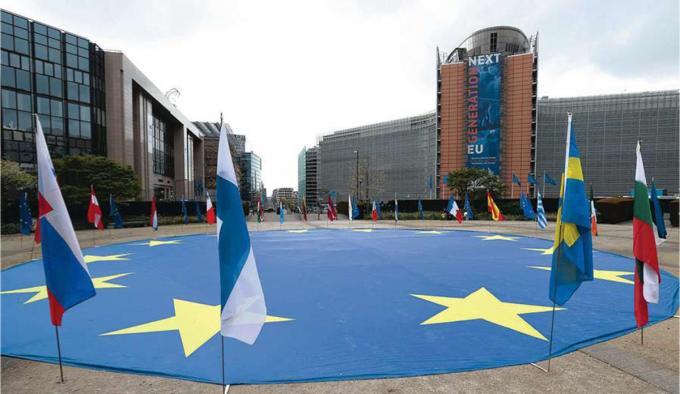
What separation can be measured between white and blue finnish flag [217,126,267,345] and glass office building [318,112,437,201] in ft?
257

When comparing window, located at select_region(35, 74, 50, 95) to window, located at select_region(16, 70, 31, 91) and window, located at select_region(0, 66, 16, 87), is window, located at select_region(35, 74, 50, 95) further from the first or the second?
window, located at select_region(0, 66, 16, 87)

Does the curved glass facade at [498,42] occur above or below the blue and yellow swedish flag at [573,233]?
above

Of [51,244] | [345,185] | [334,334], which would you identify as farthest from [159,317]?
[345,185]

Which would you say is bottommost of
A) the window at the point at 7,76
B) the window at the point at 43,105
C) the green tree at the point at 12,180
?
the green tree at the point at 12,180

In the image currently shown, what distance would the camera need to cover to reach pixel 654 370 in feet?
14.3

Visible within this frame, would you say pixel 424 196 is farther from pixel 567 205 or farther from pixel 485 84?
pixel 567 205

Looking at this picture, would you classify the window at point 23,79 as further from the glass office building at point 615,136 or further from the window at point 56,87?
the glass office building at point 615,136

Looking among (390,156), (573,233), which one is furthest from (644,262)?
(390,156)

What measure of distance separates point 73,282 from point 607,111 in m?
100

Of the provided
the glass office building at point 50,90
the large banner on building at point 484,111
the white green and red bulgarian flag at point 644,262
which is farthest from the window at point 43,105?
the large banner on building at point 484,111

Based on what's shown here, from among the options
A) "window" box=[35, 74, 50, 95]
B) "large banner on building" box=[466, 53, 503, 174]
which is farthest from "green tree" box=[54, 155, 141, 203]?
"large banner on building" box=[466, 53, 503, 174]

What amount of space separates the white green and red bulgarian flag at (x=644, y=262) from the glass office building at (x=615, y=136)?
8390cm

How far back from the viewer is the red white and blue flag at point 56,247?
13.7 feet

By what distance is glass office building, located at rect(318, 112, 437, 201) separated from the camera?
94.4 meters
